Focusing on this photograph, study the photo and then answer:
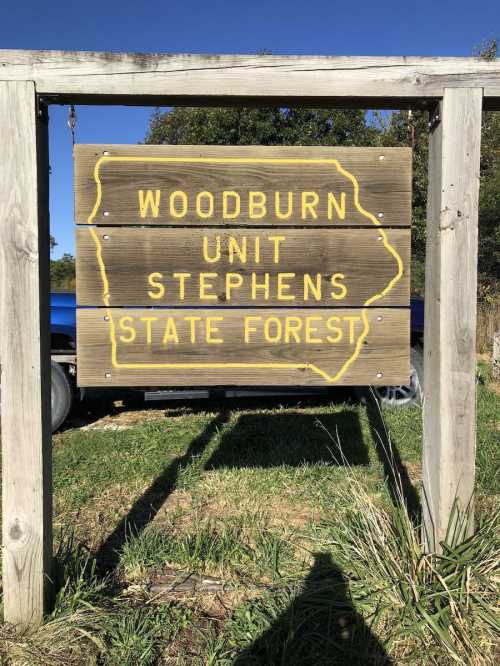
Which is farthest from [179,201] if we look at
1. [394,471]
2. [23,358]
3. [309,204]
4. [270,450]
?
[270,450]

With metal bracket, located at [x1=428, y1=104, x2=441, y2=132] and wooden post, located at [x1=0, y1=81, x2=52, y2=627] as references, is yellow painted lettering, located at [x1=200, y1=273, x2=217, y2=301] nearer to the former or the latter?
wooden post, located at [x1=0, y1=81, x2=52, y2=627]

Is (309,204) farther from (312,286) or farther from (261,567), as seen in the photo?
(261,567)

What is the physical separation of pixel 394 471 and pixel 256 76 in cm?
222

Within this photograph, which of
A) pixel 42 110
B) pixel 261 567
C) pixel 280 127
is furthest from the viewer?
pixel 280 127

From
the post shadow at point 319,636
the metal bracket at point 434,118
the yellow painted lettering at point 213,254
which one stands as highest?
the metal bracket at point 434,118

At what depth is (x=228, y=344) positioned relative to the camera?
2.38 metres

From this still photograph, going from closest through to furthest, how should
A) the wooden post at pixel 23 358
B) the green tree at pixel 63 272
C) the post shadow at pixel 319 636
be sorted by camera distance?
the post shadow at pixel 319 636
the wooden post at pixel 23 358
the green tree at pixel 63 272

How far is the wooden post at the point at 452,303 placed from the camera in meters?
2.18

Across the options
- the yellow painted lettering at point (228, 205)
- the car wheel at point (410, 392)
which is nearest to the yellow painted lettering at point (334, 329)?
A: the yellow painted lettering at point (228, 205)

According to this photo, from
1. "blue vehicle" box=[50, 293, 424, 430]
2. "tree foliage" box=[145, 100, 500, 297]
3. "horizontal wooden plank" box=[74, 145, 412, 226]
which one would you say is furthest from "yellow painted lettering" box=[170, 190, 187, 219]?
"tree foliage" box=[145, 100, 500, 297]

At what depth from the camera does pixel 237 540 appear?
2873 millimetres

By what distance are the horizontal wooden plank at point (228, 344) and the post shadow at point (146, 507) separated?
1.04 m

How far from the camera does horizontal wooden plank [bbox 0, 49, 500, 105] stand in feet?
7.12

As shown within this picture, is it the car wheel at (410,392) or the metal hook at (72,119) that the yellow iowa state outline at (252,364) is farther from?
the car wheel at (410,392)
